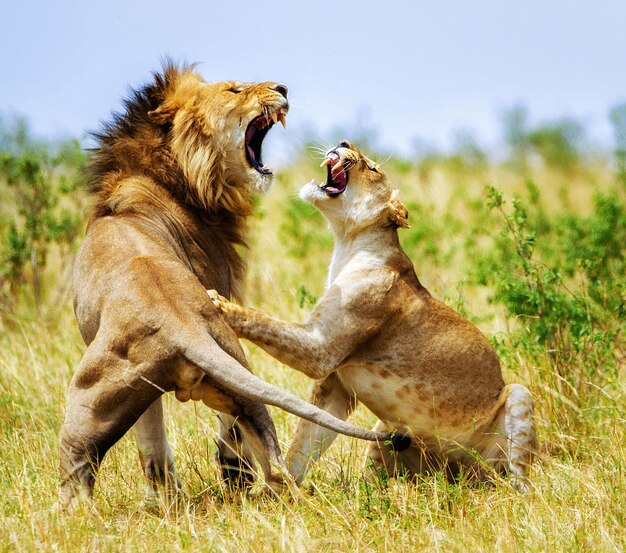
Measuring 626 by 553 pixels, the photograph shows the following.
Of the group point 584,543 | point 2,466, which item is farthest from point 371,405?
point 2,466

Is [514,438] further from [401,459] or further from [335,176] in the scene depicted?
[335,176]

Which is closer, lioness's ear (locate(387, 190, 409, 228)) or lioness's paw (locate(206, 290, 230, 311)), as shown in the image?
lioness's paw (locate(206, 290, 230, 311))

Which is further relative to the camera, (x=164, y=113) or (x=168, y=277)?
(x=164, y=113)

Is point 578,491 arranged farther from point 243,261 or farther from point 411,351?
point 243,261

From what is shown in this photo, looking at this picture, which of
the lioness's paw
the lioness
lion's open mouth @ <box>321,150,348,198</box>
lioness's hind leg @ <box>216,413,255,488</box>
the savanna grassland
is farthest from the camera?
lion's open mouth @ <box>321,150,348,198</box>

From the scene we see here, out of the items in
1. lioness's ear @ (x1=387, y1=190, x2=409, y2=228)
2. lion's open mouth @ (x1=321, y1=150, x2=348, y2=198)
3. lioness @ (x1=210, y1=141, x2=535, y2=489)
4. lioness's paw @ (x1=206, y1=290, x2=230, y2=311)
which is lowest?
lioness @ (x1=210, y1=141, x2=535, y2=489)

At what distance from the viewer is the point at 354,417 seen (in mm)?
5312

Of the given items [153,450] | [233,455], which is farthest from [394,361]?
[153,450]

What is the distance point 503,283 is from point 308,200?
1295 millimetres

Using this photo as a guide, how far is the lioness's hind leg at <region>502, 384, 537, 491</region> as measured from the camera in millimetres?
4473

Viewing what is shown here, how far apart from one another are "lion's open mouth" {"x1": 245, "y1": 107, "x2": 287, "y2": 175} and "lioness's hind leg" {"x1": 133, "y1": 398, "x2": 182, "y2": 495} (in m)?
1.22

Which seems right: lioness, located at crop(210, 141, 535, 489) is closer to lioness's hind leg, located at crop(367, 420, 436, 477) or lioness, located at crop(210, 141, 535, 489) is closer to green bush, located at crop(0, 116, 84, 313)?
lioness's hind leg, located at crop(367, 420, 436, 477)

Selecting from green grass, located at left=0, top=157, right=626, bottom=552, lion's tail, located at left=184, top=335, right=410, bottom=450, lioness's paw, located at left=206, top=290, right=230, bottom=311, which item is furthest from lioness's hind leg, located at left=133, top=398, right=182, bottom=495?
lion's tail, located at left=184, top=335, right=410, bottom=450

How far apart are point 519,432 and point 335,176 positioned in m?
1.47
